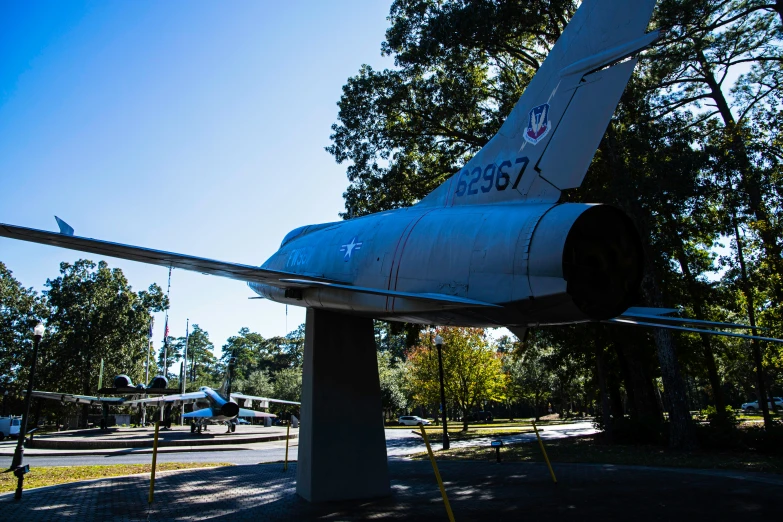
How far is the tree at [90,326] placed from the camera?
154ft

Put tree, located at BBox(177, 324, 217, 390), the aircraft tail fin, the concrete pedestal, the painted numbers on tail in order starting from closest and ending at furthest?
1. the aircraft tail fin
2. the painted numbers on tail
3. the concrete pedestal
4. tree, located at BBox(177, 324, 217, 390)

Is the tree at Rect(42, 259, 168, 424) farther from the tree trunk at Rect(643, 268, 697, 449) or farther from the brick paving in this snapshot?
the tree trunk at Rect(643, 268, 697, 449)

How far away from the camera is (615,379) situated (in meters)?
27.6

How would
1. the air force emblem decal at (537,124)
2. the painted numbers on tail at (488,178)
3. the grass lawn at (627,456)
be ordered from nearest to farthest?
1. the air force emblem decal at (537,124)
2. the painted numbers on tail at (488,178)
3. the grass lawn at (627,456)

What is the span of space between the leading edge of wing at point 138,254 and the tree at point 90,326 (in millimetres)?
46510

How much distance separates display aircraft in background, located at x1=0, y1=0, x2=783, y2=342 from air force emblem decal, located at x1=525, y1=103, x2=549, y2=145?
2 cm

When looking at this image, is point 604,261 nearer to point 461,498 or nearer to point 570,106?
point 570,106

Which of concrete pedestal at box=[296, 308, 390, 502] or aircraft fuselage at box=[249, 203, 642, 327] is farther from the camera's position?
concrete pedestal at box=[296, 308, 390, 502]

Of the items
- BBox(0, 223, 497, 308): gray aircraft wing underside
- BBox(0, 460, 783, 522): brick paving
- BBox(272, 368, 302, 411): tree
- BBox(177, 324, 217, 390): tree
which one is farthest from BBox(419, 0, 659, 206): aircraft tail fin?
BBox(177, 324, 217, 390): tree

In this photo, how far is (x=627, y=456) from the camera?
15750mm

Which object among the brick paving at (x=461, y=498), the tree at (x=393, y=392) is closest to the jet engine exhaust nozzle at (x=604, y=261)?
the brick paving at (x=461, y=498)

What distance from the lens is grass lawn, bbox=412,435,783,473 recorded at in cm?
1308

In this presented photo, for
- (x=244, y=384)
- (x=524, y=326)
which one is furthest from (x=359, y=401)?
(x=244, y=384)

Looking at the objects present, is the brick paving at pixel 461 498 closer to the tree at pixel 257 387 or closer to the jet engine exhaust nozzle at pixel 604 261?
the jet engine exhaust nozzle at pixel 604 261
